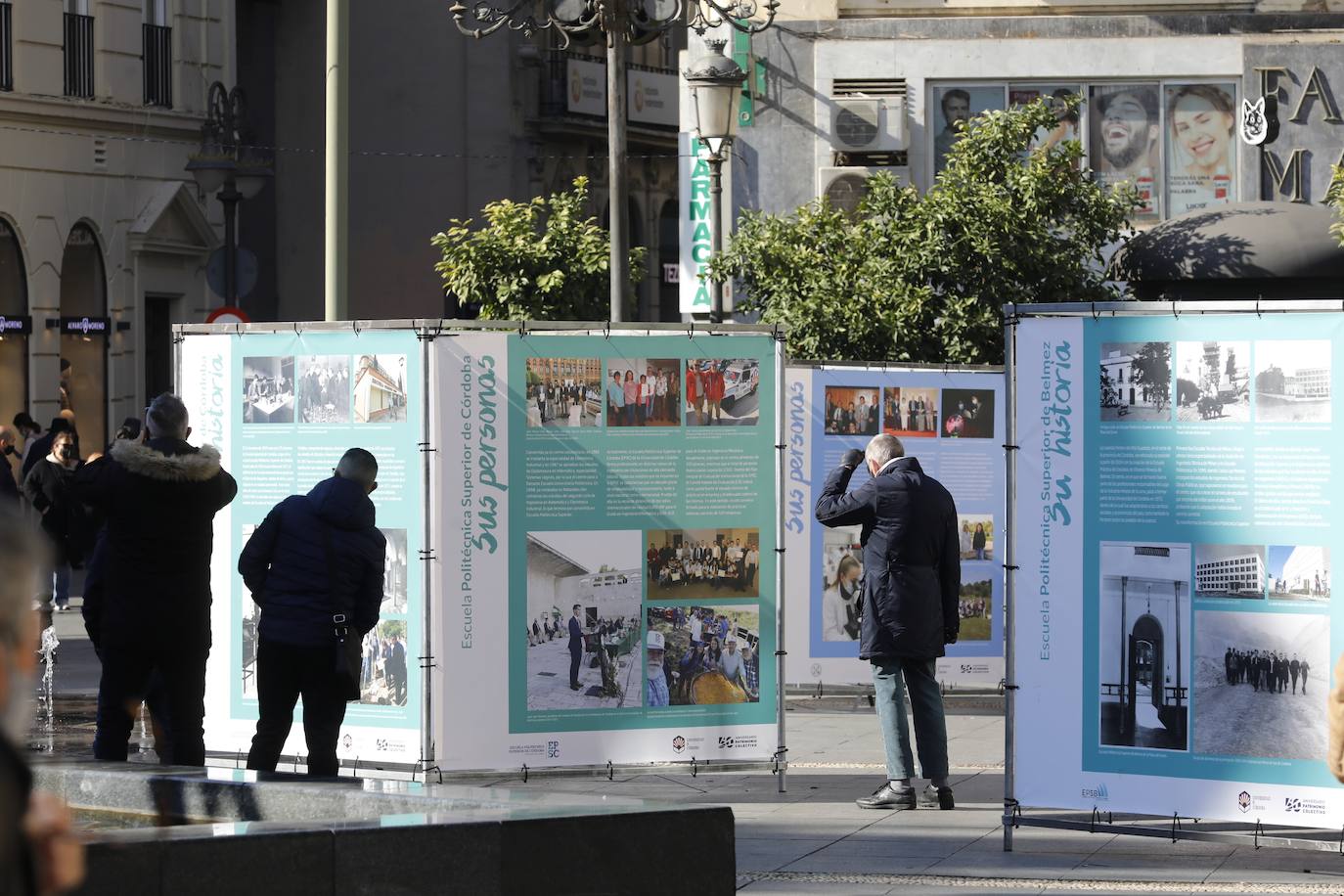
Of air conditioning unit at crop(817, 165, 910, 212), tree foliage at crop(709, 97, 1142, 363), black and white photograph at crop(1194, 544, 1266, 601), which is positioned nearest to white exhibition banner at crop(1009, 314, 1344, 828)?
black and white photograph at crop(1194, 544, 1266, 601)

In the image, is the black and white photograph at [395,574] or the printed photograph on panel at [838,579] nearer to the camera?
the black and white photograph at [395,574]

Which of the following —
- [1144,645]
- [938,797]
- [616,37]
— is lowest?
[938,797]

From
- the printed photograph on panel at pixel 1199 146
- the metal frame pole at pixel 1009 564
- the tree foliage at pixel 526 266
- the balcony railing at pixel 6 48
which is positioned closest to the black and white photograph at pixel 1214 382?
the metal frame pole at pixel 1009 564

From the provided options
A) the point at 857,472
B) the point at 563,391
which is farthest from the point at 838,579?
the point at 563,391

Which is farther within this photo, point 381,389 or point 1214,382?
point 381,389

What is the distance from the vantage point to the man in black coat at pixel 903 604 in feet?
35.7

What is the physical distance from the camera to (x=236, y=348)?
37.0 ft

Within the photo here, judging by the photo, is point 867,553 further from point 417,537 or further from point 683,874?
point 683,874

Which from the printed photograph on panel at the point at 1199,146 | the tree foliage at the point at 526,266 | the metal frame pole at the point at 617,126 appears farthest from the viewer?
the printed photograph on panel at the point at 1199,146

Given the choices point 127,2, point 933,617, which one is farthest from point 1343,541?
point 127,2

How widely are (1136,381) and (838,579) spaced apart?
5819 mm

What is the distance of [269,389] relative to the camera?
11.2 meters

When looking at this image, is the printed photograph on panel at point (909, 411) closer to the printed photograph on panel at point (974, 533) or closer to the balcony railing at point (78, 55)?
the printed photograph on panel at point (974, 533)

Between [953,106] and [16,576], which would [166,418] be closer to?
[16,576]
